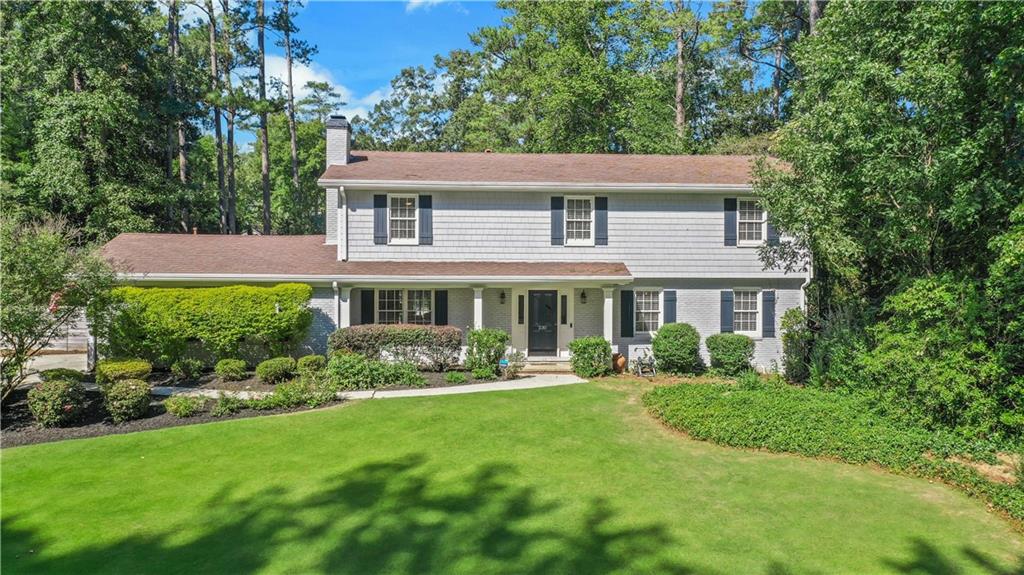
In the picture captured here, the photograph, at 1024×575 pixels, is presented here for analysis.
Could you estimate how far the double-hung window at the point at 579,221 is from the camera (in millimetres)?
15672

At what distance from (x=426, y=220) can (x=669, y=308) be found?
7961 mm

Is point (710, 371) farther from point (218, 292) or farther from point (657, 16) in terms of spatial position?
point (657, 16)

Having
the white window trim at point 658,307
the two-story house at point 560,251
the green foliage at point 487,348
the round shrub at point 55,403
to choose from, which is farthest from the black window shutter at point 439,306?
the round shrub at point 55,403

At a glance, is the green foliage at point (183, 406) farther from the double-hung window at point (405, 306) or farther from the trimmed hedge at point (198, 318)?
the double-hung window at point (405, 306)

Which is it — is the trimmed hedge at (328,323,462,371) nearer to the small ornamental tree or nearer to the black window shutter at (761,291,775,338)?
the small ornamental tree

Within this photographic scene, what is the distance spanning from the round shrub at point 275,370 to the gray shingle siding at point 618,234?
15.2 ft

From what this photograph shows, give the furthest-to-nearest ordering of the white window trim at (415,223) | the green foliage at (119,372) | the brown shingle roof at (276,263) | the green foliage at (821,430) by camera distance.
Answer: the white window trim at (415,223) → the brown shingle roof at (276,263) → the green foliage at (119,372) → the green foliage at (821,430)

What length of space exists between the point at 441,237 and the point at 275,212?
3280 centimetres

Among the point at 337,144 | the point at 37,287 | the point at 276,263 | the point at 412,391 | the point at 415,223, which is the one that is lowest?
the point at 412,391

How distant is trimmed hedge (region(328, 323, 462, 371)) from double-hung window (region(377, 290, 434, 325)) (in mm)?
1409

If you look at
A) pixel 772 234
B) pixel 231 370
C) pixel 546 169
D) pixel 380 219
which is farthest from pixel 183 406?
pixel 772 234

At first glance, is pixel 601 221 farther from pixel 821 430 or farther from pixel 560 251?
pixel 821 430

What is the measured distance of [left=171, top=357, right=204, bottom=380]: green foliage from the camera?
1305 centimetres

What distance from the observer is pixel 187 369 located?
13.1 meters
